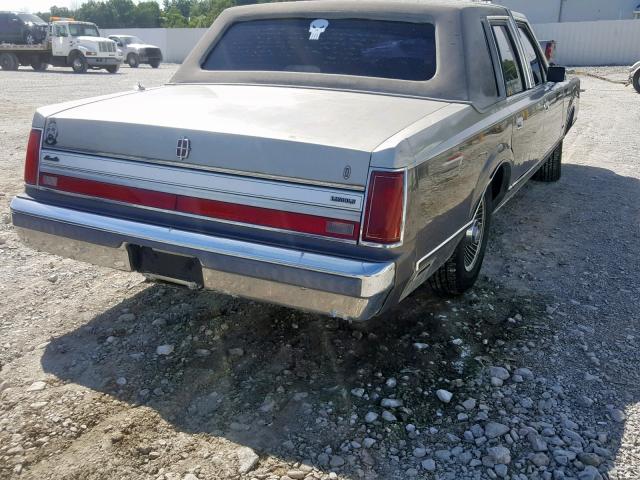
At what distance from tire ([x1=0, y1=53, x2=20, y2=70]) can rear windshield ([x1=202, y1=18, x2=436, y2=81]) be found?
25.7 meters

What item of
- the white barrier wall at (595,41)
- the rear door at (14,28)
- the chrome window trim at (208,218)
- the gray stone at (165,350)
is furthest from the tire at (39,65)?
the gray stone at (165,350)

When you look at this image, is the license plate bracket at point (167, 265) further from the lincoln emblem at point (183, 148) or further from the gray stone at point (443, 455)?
the gray stone at point (443, 455)

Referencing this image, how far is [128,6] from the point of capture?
7725cm

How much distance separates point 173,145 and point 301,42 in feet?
4.92

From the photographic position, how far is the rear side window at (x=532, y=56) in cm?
509

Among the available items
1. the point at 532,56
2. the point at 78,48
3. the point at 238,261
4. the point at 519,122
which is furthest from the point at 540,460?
the point at 78,48

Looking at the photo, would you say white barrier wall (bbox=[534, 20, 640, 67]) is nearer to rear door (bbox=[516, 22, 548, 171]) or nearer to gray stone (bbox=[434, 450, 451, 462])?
rear door (bbox=[516, 22, 548, 171])

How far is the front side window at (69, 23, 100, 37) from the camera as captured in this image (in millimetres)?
25658

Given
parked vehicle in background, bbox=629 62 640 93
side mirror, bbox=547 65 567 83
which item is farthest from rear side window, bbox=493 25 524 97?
parked vehicle in background, bbox=629 62 640 93

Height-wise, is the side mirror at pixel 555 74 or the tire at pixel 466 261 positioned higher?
the side mirror at pixel 555 74

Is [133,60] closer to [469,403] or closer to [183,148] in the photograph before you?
[183,148]

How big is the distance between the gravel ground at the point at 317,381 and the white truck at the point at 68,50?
23.5 metres

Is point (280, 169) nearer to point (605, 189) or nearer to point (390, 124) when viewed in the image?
point (390, 124)

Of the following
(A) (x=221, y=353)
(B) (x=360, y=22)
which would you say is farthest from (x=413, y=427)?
(B) (x=360, y=22)
